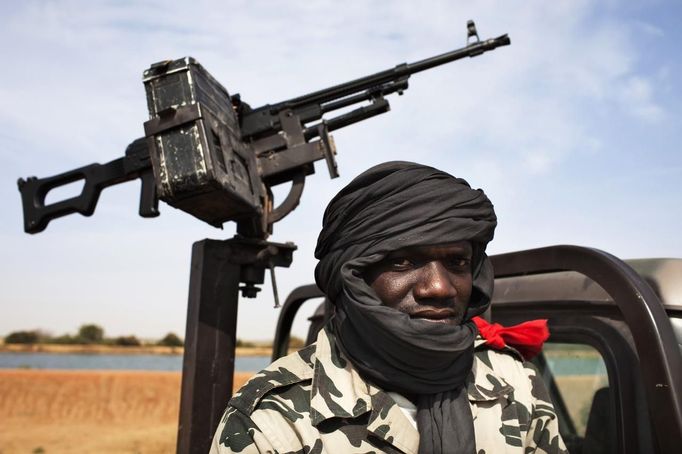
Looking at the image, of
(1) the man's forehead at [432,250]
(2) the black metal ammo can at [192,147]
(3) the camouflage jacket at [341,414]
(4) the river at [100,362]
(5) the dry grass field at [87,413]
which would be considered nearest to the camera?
(3) the camouflage jacket at [341,414]

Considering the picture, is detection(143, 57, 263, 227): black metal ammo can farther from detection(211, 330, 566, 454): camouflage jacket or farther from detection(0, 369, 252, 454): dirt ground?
detection(0, 369, 252, 454): dirt ground

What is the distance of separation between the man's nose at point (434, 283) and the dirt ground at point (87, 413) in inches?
467

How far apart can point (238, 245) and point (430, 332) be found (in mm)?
1634

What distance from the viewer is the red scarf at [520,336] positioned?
2.04 meters

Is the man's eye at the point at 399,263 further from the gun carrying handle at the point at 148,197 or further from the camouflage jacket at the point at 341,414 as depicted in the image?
the gun carrying handle at the point at 148,197

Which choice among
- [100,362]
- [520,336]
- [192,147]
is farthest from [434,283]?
[100,362]

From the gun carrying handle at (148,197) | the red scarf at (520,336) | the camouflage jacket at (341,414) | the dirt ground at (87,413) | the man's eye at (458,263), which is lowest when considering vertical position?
the dirt ground at (87,413)

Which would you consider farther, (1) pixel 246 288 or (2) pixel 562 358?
(1) pixel 246 288

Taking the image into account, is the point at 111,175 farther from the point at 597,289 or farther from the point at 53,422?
the point at 53,422

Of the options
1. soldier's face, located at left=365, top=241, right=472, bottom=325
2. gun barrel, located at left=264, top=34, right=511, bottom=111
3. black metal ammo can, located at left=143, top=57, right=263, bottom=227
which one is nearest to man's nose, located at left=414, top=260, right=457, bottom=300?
soldier's face, located at left=365, top=241, right=472, bottom=325

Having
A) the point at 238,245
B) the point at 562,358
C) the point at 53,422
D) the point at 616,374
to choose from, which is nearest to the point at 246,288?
the point at 238,245

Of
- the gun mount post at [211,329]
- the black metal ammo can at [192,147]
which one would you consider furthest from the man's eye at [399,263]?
the gun mount post at [211,329]

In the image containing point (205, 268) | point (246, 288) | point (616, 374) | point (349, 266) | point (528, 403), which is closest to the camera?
point (349, 266)

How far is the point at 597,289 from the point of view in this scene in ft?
7.18
